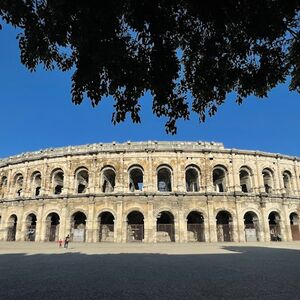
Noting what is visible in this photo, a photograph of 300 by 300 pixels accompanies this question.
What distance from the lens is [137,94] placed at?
3.96 meters

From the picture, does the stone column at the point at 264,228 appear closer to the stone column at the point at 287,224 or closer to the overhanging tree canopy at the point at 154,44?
the stone column at the point at 287,224

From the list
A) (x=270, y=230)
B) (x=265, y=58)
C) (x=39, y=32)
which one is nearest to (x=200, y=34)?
(x=265, y=58)

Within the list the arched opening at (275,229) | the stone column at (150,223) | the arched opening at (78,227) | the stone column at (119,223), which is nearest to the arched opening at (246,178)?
the arched opening at (275,229)

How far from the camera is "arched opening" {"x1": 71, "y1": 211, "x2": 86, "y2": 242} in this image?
23.8 meters

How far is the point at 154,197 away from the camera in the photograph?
23875 millimetres

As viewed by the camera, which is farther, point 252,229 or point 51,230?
point 51,230

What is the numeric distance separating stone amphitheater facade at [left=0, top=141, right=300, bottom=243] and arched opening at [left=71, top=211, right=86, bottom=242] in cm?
9

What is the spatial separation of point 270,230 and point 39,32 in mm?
27313

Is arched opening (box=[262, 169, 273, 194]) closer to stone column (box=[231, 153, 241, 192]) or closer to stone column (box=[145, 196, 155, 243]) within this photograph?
stone column (box=[231, 153, 241, 192])

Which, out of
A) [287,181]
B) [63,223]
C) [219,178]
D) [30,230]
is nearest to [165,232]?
[219,178]

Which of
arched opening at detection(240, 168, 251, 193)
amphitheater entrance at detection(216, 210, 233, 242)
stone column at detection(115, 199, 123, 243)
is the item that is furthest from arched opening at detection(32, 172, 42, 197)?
arched opening at detection(240, 168, 251, 193)

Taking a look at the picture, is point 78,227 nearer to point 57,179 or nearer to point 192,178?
point 57,179

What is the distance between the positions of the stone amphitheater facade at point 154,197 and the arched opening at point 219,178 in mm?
106

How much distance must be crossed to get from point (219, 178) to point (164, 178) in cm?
599
